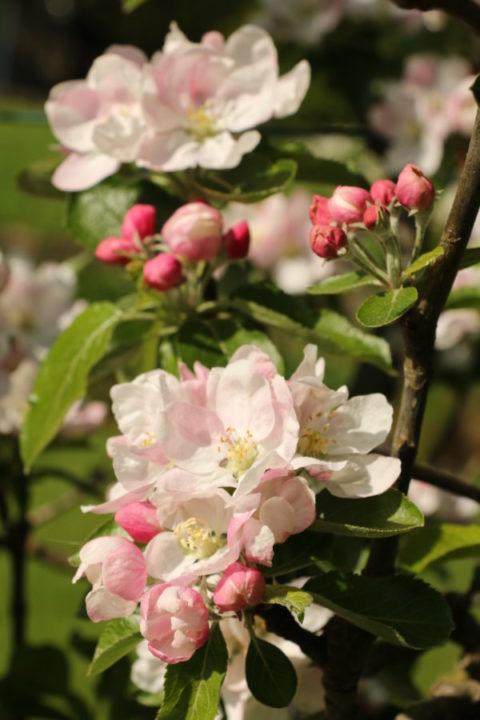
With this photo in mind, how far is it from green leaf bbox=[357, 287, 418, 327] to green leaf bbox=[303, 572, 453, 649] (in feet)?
0.64

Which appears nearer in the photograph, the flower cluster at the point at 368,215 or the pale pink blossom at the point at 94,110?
the flower cluster at the point at 368,215

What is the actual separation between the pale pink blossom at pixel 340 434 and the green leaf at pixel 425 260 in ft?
0.29

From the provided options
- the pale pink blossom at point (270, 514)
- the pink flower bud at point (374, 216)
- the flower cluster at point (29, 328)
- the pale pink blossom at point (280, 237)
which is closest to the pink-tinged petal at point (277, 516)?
the pale pink blossom at point (270, 514)

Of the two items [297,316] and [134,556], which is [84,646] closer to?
[297,316]

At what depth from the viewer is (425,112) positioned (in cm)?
171

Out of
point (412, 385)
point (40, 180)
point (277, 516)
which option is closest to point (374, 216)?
point (412, 385)

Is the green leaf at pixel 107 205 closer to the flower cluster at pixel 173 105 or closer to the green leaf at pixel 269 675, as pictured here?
the flower cluster at pixel 173 105

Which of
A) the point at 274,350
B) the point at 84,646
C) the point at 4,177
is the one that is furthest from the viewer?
the point at 4,177

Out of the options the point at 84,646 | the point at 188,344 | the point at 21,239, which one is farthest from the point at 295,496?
the point at 21,239

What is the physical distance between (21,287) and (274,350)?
565 mm

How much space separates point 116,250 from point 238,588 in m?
0.43

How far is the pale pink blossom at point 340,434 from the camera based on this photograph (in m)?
0.77

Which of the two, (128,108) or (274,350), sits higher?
(128,108)

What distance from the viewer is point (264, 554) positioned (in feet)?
2.36
